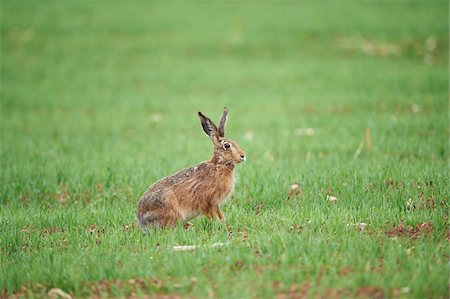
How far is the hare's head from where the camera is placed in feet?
26.8

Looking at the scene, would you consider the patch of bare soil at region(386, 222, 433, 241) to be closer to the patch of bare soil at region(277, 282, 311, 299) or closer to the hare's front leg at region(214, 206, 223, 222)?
the patch of bare soil at region(277, 282, 311, 299)

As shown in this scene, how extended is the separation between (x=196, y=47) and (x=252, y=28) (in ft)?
11.0

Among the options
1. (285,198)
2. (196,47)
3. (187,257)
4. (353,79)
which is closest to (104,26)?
(196,47)

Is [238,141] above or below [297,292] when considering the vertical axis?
above

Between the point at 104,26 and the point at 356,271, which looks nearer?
the point at 356,271

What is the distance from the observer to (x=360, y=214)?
800cm

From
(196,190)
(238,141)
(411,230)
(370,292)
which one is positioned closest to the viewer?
(370,292)

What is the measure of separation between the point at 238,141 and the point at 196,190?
661cm

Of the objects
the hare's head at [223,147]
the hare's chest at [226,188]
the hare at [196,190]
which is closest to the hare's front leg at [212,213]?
the hare at [196,190]

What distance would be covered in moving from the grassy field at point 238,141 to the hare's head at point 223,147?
0.75m

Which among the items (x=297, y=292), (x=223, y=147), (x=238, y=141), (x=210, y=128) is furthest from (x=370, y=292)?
(x=238, y=141)

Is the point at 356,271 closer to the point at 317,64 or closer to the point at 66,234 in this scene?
the point at 66,234

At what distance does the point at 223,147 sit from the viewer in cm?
823

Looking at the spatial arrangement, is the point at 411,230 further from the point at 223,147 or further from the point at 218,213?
the point at 223,147
